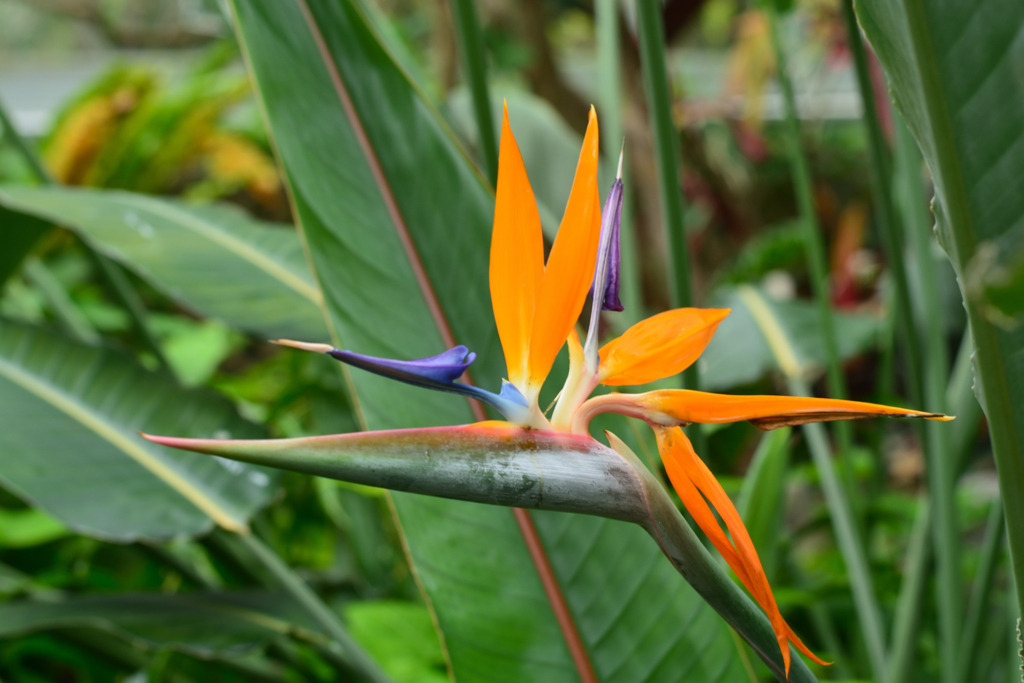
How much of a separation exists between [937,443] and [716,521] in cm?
35

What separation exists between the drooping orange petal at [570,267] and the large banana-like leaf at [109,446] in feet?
1.39

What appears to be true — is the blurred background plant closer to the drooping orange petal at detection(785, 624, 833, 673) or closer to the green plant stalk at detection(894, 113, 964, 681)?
the green plant stalk at detection(894, 113, 964, 681)

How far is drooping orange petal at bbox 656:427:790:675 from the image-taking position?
0.56ft

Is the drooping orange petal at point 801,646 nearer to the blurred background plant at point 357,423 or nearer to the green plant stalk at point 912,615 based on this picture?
the blurred background plant at point 357,423

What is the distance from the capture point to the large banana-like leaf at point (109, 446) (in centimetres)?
53

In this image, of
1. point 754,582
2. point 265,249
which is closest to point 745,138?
point 265,249

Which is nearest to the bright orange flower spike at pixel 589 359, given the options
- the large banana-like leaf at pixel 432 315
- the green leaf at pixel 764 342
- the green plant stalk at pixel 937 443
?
the large banana-like leaf at pixel 432 315

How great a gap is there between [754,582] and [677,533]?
2 cm

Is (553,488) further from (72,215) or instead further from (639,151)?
(639,151)

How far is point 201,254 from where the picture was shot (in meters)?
0.64

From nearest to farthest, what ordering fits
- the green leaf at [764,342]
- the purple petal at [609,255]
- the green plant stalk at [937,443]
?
the purple petal at [609,255] < the green plant stalk at [937,443] < the green leaf at [764,342]

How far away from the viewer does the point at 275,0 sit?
0.35 m

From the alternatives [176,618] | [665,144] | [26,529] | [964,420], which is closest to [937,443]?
[964,420]

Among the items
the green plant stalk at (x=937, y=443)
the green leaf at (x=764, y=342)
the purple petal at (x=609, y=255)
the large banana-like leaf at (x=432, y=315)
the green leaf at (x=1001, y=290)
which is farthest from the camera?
the green leaf at (x=764, y=342)
